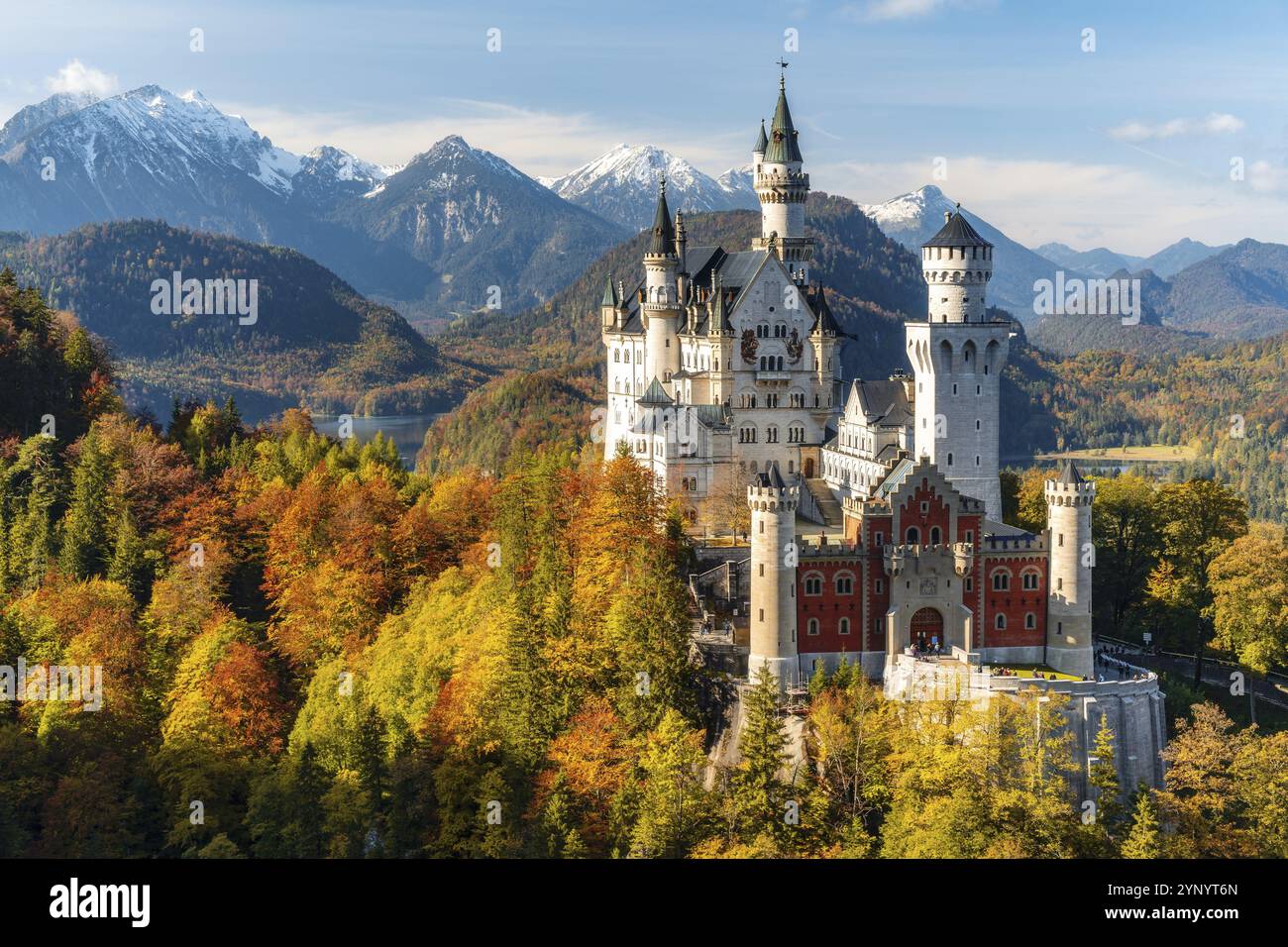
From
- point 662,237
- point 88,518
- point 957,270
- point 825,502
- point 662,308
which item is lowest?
point 88,518

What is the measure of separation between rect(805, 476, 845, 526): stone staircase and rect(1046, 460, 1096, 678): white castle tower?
11.5 m

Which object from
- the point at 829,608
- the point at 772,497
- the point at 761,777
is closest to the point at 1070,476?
the point at 829,608

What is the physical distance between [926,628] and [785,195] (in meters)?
36.6

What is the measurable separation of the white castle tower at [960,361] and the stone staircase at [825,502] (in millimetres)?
5573

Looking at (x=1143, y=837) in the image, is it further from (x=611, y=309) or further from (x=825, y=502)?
(x=611, y=309)

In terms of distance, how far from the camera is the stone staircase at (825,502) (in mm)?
79688

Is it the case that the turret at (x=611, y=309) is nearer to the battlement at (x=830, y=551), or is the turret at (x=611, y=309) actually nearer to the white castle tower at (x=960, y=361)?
the white castle tower at (x=960, y=361)

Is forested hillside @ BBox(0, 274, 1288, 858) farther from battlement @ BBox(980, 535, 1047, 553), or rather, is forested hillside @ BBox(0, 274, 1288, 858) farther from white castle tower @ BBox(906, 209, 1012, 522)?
white castle tower @ BBox(906, 209, 1012, 522)

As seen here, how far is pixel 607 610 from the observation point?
233 ft

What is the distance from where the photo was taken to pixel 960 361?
78.1m

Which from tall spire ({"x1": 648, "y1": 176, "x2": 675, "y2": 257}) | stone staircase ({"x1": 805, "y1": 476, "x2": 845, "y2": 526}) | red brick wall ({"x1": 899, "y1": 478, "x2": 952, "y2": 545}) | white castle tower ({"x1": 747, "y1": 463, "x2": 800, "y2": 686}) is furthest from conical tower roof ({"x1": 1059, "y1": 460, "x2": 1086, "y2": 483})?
tall spire ({"x1": 648, "y1": 176, "x2": 675, "y2": 257})

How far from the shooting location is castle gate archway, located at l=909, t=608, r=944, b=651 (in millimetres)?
69125
